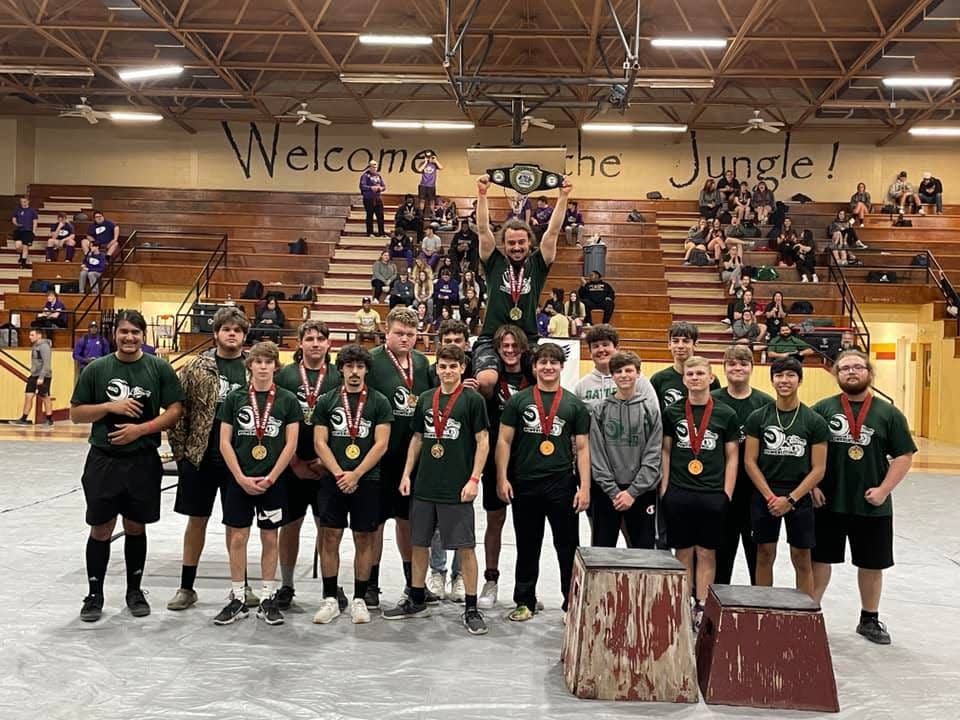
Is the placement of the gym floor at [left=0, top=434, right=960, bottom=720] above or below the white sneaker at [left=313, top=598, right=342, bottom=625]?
below

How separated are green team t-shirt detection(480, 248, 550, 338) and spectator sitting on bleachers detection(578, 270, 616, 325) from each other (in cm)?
1235

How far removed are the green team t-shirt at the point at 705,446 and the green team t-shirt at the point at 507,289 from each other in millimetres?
1159

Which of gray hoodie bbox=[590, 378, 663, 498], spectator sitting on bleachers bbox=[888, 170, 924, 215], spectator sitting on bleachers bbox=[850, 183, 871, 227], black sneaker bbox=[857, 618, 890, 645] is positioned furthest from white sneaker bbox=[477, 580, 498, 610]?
spectator sitting on bleachers bbox=[888, 170, 924, 215]

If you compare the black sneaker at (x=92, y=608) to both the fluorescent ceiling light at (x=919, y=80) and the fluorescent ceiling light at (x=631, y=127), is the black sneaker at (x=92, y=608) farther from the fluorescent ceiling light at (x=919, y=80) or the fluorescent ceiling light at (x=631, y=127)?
the fluorescent ceiling light at (x=631, y=127)

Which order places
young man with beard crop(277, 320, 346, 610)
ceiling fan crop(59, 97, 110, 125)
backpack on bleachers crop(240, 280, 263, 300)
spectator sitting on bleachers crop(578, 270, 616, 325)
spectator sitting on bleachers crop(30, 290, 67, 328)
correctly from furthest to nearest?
ceiling fan crop(59, 97, 110, 125), backpack on bleachers crop(240, 280, 263, 300), spectator sitting on bleachers crop(30, 290, 67, 328), spectator sitting on bleachers crop(578, 270, 616, 325), young man with beard crop(277, 320, 346, 610)

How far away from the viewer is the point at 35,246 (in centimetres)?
2441

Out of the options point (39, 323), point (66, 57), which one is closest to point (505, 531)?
point (39, 323)

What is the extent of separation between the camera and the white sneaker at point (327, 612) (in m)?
5.57

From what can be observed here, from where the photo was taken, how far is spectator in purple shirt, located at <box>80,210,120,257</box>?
22.9 metres

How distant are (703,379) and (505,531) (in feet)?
12.3

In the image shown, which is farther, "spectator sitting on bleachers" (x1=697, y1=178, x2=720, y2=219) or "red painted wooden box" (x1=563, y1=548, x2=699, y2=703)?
"spectator sitting on bleachers" (x1=697, y1=178, x2=720, y2=219)

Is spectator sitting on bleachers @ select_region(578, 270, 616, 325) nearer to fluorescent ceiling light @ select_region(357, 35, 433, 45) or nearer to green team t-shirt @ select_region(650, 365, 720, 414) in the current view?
fluorescent ceiling light @ select_region(357, 35, 433, 45)

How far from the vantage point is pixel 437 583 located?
632 cm

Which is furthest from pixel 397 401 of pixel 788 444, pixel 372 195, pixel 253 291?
pixel 372 195
